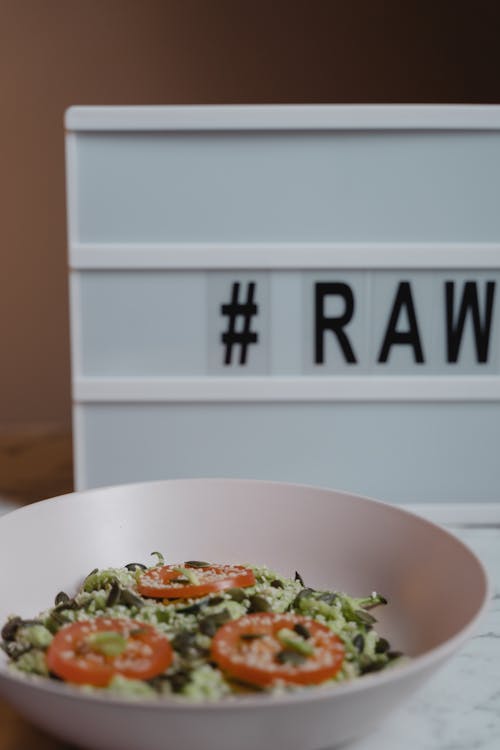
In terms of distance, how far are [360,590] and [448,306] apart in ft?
1.55

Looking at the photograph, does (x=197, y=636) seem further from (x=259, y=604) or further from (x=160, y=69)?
(x=160, y=69)

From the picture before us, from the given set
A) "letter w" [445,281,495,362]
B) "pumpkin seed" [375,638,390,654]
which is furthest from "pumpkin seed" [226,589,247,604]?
"letter w" [445,281,495,362]

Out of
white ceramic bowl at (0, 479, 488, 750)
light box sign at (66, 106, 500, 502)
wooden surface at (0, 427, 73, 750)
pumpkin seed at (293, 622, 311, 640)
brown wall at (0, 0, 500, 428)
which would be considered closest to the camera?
white ceramic bowl at (0, 479, 488, 750)

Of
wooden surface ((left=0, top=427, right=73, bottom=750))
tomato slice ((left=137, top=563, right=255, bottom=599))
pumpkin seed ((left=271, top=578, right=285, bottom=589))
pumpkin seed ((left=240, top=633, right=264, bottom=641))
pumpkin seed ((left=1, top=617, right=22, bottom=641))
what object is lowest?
wooden surface ((left=0, top=427, right=73, bottom=750))

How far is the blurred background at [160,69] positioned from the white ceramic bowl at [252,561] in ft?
4.06

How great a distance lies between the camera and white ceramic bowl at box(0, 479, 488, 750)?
0.43 meters

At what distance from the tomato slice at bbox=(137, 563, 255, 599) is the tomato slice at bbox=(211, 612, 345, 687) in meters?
0.08

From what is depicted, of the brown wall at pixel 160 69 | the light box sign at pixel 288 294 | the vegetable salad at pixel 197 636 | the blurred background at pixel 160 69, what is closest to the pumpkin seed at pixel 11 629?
the vegetable salad at pixel 197 636

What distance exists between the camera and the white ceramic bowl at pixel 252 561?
0.43 metres

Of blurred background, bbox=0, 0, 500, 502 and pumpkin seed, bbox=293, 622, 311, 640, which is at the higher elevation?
blurred background, bbox=0, 0, 500, 502

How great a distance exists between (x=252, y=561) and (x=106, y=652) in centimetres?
30

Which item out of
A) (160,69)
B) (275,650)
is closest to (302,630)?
(275,650)

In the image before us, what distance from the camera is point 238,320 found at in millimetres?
1067

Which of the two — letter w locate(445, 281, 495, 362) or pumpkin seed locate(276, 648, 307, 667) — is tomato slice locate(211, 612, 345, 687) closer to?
pumpkin seed locate(276, 648, 307, 667)
